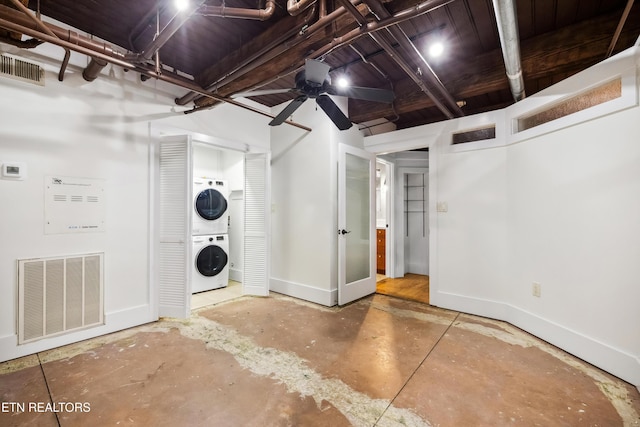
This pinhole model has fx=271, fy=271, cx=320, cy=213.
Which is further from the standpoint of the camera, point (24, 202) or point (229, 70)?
point (229, 70)

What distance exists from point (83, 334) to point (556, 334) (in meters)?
4.43

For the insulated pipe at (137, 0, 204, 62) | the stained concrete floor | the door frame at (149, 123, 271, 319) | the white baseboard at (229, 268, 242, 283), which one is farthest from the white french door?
the insulated pipe at (137, 0, 204, 62)

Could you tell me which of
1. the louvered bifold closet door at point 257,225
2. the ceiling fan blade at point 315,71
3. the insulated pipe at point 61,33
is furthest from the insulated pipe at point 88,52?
the louvered bifold closet door at point 257,225

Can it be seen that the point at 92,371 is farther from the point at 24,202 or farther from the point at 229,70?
the point at 229,70

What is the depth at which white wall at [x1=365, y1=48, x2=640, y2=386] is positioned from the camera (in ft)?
6.68

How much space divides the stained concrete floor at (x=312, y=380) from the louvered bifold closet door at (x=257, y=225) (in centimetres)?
102

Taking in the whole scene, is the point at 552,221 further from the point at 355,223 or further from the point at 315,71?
the point at 315,71

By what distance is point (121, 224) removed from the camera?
2848 mm

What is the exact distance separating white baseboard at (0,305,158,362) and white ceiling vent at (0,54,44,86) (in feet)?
7.06

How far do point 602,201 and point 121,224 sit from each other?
14.5 feet

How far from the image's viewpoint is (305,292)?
3.83m

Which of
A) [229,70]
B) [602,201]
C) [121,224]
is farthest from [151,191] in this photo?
[602,201]

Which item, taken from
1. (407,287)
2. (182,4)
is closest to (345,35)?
(182,4)

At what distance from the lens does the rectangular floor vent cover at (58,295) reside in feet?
7.56
